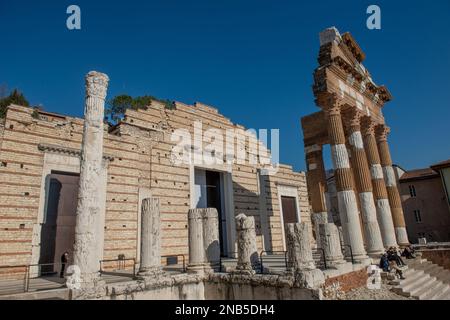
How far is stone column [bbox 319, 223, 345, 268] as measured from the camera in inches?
347

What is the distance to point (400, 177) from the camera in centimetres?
3050

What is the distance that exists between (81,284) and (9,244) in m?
4.10

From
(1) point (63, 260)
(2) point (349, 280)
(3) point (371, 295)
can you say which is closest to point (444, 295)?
(3) point (371, 295)

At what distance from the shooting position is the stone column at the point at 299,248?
727 centimetres

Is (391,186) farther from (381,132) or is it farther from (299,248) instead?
(299,248)

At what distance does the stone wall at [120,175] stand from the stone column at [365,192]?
6.08m

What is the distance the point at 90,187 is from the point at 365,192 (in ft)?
35.1

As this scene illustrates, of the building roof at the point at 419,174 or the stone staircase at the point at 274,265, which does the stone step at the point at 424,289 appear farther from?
the building roof at the point at 419,174

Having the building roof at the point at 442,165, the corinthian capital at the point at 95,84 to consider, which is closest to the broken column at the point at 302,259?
the corinthian capital at the point at 95,84

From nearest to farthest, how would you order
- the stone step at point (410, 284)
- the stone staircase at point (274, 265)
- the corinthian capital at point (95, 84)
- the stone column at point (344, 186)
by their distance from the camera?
the corinthian capital at point (95, 84) < the stone step at point (410, 284) < the stone staircase at point (274, 265) < the stone column at point (344, 186)

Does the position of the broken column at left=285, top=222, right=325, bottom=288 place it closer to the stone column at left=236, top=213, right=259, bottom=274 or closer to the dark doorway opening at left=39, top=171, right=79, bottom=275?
the stone column at left=236, top=213, right=259, bottom=274

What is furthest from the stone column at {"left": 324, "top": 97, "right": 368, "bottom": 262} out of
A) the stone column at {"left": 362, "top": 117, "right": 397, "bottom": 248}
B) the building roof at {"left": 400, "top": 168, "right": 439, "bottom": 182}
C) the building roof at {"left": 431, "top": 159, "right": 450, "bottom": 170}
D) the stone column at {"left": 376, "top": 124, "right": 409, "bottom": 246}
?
the building roof at {"left": 400, "top": 168, "right": 439, "bottom": 182}

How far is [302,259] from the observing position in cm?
729
